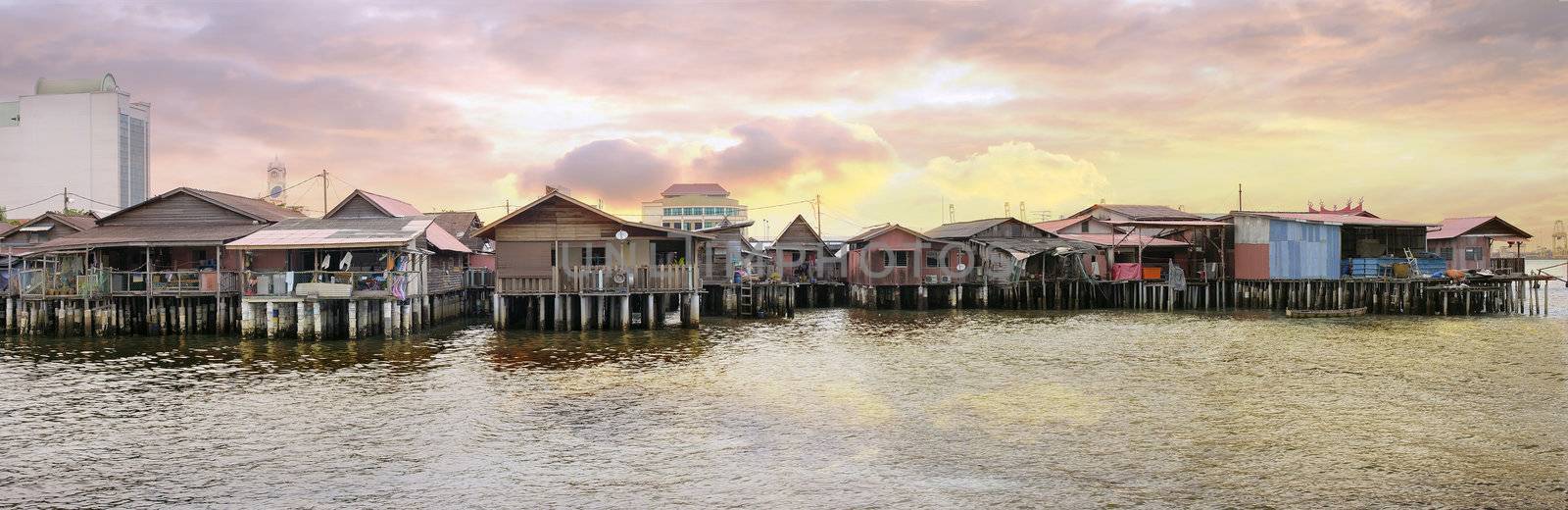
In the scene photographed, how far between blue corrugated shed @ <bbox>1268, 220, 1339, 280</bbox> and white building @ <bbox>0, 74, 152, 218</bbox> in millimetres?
146559

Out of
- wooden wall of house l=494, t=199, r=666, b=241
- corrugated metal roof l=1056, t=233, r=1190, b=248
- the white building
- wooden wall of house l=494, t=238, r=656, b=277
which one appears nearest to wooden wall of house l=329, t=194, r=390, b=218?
wooden wall of house l=494, t=238, r=656, b=277

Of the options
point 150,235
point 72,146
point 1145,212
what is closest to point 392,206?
point 150,235

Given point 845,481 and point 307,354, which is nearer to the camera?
point 845,481

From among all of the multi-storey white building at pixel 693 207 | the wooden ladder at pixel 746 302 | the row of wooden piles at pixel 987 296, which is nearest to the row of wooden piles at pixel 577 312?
the wooden ladder at pixel 746 302

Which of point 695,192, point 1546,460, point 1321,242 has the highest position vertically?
point 695,192

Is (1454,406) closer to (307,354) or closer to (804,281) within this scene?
(307,354)

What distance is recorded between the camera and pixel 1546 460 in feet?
47.2

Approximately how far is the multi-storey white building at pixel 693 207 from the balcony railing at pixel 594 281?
8946 centimetres

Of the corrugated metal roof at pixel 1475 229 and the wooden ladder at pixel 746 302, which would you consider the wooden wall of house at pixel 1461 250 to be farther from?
the wooden ladder at pixel 746 302

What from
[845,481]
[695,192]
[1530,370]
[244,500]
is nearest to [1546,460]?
[845,481]

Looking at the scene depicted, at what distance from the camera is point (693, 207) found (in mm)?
131500

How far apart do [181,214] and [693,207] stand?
94692 mm

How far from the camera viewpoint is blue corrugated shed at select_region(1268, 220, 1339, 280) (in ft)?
158

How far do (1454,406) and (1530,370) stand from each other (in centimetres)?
784
